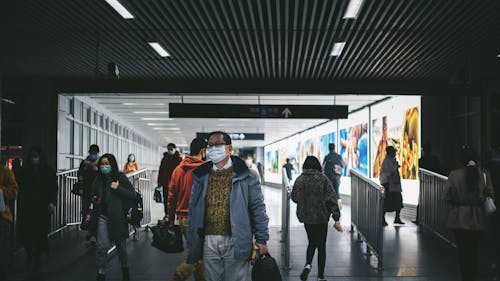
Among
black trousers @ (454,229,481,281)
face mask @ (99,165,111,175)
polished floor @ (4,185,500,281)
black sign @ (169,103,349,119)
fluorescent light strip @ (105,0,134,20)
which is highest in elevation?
fluorescent light strip @ (105,0,134,20)

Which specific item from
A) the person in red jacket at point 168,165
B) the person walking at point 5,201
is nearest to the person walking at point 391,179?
the person in red jacket at point 168,165

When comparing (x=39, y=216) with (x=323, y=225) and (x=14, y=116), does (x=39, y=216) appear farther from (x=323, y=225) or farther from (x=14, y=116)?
(x=14, y=116)

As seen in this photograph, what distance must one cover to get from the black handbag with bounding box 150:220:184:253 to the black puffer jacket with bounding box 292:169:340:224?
83.0 inches

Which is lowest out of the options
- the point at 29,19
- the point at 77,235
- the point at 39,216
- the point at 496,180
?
the point at 77,235

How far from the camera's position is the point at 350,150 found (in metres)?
22.7

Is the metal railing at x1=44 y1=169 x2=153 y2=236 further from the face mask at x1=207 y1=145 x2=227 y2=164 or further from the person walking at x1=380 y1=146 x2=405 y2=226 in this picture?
the face mask at x1=207 y1=145 x2=227 y2=164

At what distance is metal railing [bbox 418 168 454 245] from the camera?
10141 millimetres

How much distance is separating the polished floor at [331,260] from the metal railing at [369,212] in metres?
0.23

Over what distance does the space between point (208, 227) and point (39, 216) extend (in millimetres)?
4439

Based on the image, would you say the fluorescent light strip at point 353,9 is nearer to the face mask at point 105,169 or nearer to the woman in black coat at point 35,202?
the face mask at point 105,169

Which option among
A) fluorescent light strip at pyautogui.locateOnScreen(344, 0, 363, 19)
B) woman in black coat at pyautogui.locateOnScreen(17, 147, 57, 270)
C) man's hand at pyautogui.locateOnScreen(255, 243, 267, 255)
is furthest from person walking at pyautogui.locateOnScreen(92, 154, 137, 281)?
fluorescent light strip at pyautogui.locateOnScreen(344, 0, 363, 19)

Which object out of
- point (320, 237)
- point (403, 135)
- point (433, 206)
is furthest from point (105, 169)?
point (403, 135)

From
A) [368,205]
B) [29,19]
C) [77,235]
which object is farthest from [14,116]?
[368,205]

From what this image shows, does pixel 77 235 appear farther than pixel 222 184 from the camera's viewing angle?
Yes
